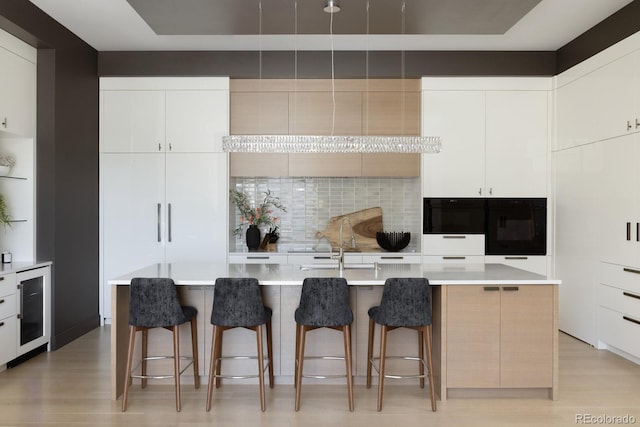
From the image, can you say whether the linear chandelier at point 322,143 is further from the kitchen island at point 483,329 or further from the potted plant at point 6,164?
the potted plant at point 6,164

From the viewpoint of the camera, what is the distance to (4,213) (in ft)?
14.1

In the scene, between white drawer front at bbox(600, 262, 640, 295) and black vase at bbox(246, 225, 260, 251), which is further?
black vase at bbox(246, 225, 260, 251)

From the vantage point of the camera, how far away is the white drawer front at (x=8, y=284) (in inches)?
150

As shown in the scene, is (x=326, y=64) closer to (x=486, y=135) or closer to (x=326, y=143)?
(x=326, y=143)

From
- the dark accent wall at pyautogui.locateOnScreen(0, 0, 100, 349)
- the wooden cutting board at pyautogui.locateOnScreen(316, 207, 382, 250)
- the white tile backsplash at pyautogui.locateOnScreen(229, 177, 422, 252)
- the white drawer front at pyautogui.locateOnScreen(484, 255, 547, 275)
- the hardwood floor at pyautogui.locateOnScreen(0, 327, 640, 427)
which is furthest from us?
the white tile backsplash at pyautogui.locateOnScreen(229, 177, 422, 252)

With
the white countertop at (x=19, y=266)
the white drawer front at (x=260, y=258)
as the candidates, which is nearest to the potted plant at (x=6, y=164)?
the white countertop at (x=19, y=266)

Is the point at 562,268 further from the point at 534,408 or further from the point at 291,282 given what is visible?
the point at 291,282

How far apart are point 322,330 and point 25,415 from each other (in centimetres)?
203

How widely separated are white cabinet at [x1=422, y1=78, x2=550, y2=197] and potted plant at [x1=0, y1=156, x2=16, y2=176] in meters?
4.11

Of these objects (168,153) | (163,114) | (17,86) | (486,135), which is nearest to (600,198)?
(486,135)

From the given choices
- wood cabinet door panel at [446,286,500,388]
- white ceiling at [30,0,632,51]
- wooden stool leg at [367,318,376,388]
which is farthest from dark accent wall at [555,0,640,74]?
wooden stool leg at [367,318,376,388]

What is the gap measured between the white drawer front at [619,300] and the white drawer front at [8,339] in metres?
5.20

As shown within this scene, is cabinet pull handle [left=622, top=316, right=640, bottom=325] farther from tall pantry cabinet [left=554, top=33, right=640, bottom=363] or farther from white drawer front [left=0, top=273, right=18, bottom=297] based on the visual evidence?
white drawer front [left=0, top=273, right=18, bottom=297]

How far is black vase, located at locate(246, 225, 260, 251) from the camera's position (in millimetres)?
5516
